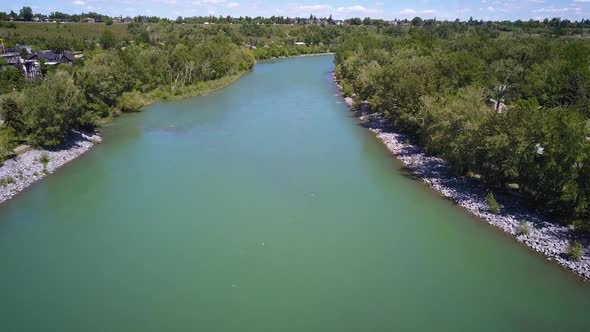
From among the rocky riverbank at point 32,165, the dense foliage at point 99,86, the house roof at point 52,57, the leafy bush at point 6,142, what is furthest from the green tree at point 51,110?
the house roof at point 52,57

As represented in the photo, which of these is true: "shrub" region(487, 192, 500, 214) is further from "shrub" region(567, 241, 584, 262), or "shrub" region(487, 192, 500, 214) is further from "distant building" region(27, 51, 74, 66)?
"distant building" region(27, 51, 74, 66)

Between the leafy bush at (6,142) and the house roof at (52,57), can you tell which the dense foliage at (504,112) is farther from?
the house roof at (52,57)

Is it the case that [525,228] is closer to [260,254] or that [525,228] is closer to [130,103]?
[260,254]

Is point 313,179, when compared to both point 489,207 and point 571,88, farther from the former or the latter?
point 571,88

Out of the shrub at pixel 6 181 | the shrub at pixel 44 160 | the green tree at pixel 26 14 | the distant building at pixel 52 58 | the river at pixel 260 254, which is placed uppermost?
the green tree at pixel 26 14

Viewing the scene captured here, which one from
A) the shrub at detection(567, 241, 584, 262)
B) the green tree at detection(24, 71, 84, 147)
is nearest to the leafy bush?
the green tree at detection(24, 71, 84, 147)

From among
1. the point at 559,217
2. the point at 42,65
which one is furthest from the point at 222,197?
the point at 42,65

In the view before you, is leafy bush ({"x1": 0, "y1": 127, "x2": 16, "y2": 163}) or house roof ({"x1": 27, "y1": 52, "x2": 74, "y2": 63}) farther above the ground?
house roof ({"x1": 27, "y1": 52, "x2": 74, "y2": 63})
